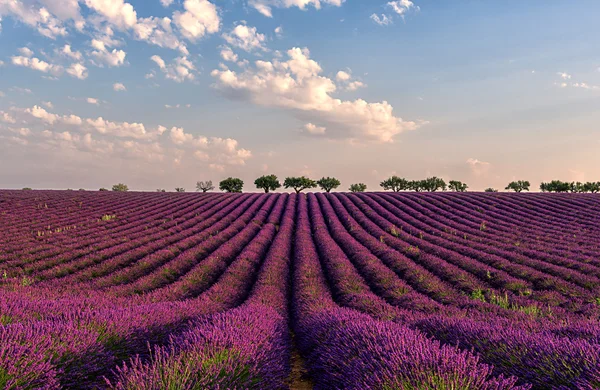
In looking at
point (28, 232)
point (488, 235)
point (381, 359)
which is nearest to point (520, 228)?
point (488, 235)

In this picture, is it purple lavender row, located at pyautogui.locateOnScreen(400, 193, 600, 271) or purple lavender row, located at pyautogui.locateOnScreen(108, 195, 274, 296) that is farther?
purple lavender row, located at pyautogui.locateOnScreen(400, 193, 600, 271)

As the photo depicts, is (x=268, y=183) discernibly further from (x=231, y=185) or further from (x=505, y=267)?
(x=505, y=267)

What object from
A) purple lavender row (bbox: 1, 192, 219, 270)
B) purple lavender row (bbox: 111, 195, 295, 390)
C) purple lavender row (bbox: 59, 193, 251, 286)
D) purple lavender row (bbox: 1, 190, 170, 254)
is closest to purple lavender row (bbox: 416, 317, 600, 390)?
purple lavender row (bbox: 111, 195, 295, 390)

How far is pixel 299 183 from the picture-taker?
65.9m

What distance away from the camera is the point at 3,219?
70.1 feet

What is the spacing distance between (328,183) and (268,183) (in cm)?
1185

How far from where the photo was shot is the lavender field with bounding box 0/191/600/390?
2.80m

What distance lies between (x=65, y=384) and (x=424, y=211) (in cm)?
2760

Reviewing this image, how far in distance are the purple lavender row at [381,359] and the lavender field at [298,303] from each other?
0.02 metres

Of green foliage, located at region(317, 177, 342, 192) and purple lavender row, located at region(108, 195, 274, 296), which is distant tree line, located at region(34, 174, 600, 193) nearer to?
green foliage, located at region(317, 177, 342, 192)

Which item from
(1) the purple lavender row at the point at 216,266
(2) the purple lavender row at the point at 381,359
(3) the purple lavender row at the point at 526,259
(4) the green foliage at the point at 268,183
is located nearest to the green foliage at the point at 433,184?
(4) the green foliage at the point at 268,183

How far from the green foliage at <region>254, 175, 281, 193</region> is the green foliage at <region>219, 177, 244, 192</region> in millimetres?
3483

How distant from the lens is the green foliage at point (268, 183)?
65312 mm

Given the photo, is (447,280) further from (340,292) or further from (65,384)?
(65,384)
